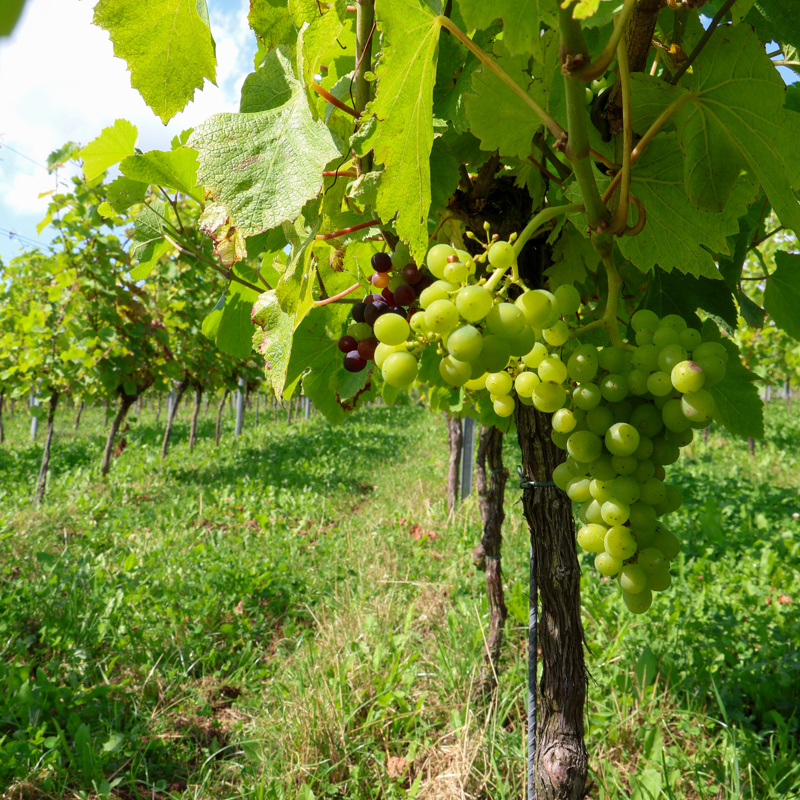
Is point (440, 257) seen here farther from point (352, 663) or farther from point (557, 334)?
point (352, 663)

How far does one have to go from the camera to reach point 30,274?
12.4 m

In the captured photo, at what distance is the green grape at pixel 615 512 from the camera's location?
850mm

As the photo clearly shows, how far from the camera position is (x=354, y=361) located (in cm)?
113

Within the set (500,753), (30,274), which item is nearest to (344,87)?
(500,753)

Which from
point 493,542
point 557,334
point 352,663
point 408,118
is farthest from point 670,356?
point 352,663

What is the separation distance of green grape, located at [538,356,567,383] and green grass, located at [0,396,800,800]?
2.11 m

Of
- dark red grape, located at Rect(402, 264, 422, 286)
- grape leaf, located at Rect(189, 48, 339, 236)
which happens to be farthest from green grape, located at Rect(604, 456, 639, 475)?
grape leaf, located at Rect(189, 48, 339, 236)

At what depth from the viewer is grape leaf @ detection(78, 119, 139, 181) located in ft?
4.61

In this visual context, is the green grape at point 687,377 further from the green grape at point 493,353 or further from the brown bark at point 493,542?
the brown bark at point 493,542

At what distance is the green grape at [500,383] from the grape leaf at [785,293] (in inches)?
34.7

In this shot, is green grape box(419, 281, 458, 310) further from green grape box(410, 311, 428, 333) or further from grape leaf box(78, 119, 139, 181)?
grape leaf box(78, 119, 139, 181)

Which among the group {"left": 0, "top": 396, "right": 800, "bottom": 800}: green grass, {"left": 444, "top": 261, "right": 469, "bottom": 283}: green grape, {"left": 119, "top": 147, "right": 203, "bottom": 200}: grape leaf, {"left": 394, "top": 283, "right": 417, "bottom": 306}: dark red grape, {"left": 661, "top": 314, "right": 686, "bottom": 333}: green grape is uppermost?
{"left": 119, "top": 147, "right": 203, "bottom": 200}: grape leaf

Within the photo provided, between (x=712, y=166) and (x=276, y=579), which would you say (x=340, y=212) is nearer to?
(x=712, y=166)

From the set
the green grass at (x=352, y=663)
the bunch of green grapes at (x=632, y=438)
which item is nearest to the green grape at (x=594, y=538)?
the bunch of green grapes at (x=632, y=438)
